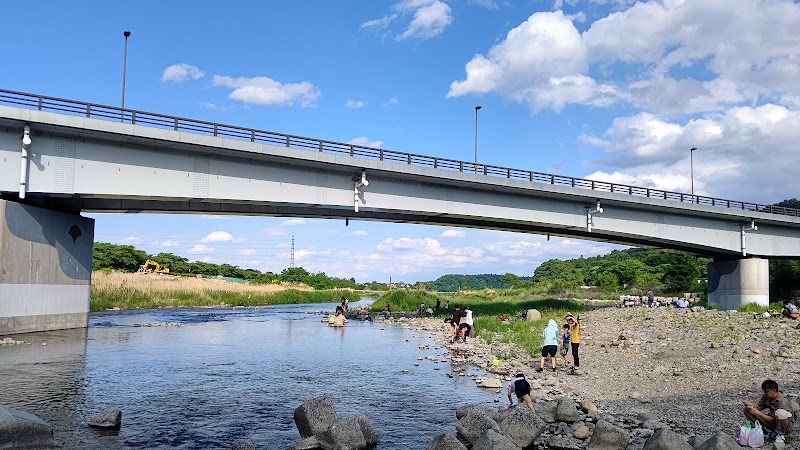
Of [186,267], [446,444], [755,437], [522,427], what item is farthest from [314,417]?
[186,267]

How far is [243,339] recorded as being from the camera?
112 feet

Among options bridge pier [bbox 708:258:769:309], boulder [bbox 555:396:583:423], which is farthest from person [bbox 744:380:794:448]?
bridge pier [bbox 708:258:769:309]

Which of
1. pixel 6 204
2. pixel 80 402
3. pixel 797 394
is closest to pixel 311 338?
pixel 6 204

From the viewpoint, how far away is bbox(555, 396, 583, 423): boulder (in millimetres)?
14094

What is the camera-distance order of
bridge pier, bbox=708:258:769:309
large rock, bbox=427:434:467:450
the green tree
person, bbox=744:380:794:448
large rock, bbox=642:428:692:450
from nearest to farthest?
large rock, bbox=642:428:692:450
large rock, bbox=427:434:467:450
person, bbox=744:380:794:448
bridge pier, bbox=708:258:769:309
the green tree

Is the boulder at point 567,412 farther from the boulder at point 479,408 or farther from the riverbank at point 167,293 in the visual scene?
the riverbank at point 167,293

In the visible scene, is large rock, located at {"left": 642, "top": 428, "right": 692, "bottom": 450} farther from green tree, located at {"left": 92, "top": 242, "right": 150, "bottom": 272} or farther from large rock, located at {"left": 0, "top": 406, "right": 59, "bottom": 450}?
green tree, located at {"left": 92, "top": 242, "right": 150, "bottom": 272}

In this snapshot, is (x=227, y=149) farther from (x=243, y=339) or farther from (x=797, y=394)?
(x=797, y=394)

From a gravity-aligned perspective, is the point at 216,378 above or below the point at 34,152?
below

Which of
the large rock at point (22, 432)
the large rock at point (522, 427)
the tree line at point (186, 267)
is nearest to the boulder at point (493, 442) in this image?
the large rock at point (522, 427)

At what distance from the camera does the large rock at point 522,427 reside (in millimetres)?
12477

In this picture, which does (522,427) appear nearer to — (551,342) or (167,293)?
(551,342)

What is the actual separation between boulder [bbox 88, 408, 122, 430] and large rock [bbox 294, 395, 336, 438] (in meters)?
4.32

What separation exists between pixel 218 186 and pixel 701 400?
26.0 metres
